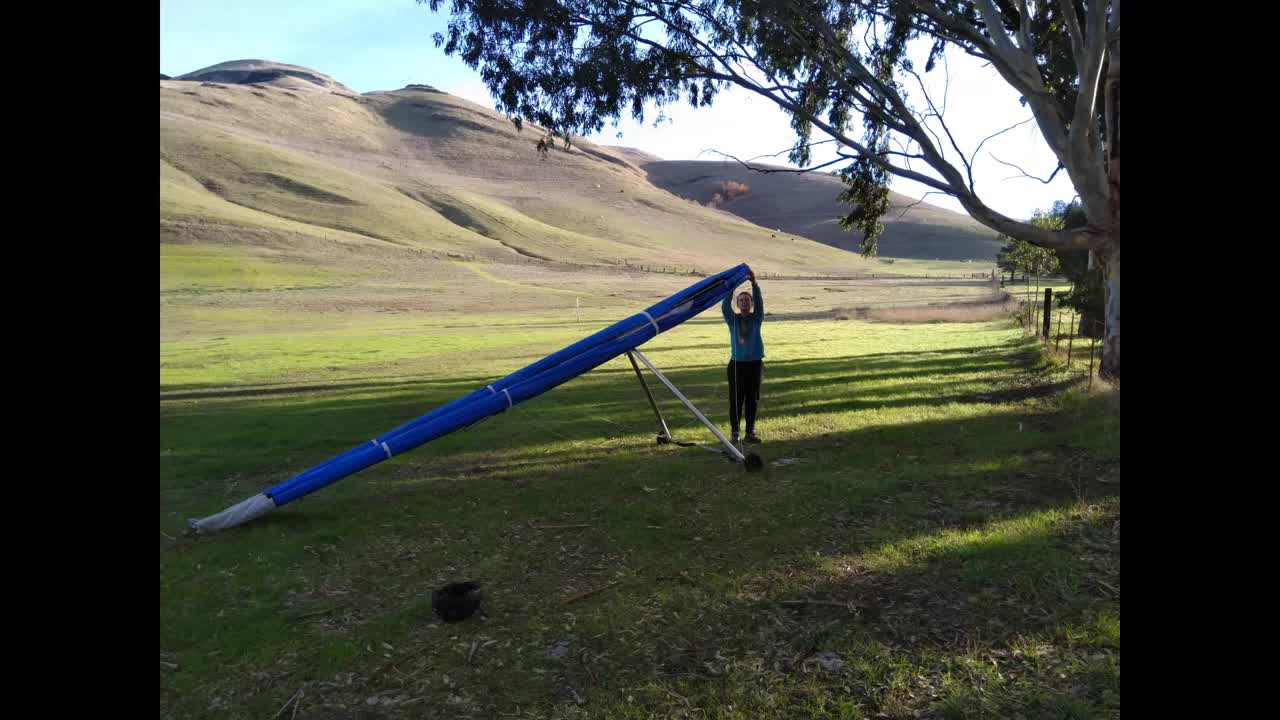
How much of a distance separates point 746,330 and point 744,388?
2.69 feet

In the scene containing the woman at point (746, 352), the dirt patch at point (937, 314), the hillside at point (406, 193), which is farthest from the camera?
the hillside at point (406, 193)

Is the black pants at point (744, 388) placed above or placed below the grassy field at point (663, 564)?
above

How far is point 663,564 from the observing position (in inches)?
225

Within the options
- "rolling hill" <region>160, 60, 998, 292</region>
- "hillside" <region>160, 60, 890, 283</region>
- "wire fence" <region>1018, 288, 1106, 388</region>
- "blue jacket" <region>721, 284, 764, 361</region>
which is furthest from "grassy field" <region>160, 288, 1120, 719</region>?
"hillside" <region>160, 60, 890, 283</region>

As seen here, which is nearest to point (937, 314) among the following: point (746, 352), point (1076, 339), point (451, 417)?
point (1076, 339)

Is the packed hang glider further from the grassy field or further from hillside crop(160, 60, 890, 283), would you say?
hillside crop(160, 60, 890, 283)

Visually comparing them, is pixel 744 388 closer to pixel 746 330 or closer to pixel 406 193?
pixel 746 330

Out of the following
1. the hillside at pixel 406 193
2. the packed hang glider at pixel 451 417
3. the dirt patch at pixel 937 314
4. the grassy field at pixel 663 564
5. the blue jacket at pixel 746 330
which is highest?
the hillside at pixel 406 193

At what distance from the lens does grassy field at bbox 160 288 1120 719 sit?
4.00 m

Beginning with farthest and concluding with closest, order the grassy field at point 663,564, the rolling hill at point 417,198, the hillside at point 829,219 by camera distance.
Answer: the hillside at point 829,219 → the rolling hill at point 417,198 → the grassy field at point 663,564

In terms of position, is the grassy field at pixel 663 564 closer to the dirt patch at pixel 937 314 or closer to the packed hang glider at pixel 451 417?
the packed hang glider at pixel 451 417

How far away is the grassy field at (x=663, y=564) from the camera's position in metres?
4.00

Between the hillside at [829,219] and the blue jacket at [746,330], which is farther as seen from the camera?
the hillside at [829,219]

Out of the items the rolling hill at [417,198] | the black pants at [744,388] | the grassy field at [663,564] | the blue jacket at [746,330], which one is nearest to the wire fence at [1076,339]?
the grassy field at [663,564]
